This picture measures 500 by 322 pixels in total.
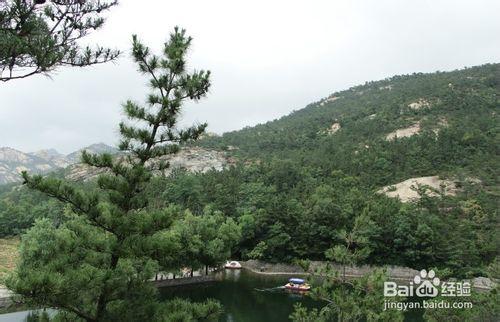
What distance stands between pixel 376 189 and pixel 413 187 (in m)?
3.74

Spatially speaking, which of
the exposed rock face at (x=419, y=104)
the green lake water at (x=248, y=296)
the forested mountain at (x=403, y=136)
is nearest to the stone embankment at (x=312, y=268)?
the green lake water at (x=248, y=296)

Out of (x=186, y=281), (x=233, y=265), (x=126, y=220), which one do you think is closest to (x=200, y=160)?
(x=233, y=265)

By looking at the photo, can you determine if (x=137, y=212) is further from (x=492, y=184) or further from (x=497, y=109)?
(x=497, y=109)

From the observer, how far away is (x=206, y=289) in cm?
2953

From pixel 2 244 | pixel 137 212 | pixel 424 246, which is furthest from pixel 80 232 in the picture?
pixel 2 244

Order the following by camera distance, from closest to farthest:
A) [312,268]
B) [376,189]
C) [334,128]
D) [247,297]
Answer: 1. [247,297]
2. [312,268]
3. [376,189]
4. [334,128]

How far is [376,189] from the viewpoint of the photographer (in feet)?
145

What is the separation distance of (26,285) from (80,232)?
7.99ft

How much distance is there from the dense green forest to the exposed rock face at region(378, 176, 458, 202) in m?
0.93

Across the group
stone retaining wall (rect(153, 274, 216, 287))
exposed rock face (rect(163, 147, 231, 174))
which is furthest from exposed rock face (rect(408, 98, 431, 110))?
stone retaining wall (rect(153, 274, 216, 287))

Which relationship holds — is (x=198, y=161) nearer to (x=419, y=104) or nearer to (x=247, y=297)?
(x=419, y=104)

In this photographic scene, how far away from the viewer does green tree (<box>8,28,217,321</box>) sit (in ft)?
24.7

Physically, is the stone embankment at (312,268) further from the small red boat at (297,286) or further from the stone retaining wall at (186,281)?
the stone retaining wall at (186,281)

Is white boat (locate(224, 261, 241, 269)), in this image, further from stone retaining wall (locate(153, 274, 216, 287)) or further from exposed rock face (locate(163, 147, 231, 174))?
exposed rock face (locate(163, 147, 231, 174))
